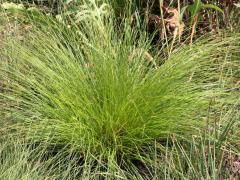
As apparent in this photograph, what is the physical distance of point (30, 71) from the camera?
6.90ft

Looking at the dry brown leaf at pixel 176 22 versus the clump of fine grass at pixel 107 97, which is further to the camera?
the dry brown leaf at pixel 176 22

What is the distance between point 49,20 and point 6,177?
1.06 m

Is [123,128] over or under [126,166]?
over

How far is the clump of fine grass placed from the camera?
1.93 metres

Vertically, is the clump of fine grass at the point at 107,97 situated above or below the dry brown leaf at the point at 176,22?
below

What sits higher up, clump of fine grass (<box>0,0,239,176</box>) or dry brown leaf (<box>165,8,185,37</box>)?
dry brown leaf (<box>165,8,185,37</box>)

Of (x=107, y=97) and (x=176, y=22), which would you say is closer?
(x=107, y=97)

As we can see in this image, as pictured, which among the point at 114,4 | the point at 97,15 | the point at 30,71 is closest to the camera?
the point at 30,71

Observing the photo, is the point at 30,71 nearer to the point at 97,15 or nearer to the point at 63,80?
the point at 63,80

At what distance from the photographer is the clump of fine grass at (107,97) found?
6.34ft

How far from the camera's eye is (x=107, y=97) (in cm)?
199

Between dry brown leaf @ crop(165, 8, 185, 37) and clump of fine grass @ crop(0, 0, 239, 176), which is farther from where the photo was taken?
dry brown leaf @ crop(165, 8, 185, 37)

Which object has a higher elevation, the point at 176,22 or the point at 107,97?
the point at 176,22

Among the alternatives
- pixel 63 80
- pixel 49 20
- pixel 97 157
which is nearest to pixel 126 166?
pixel 97 157
